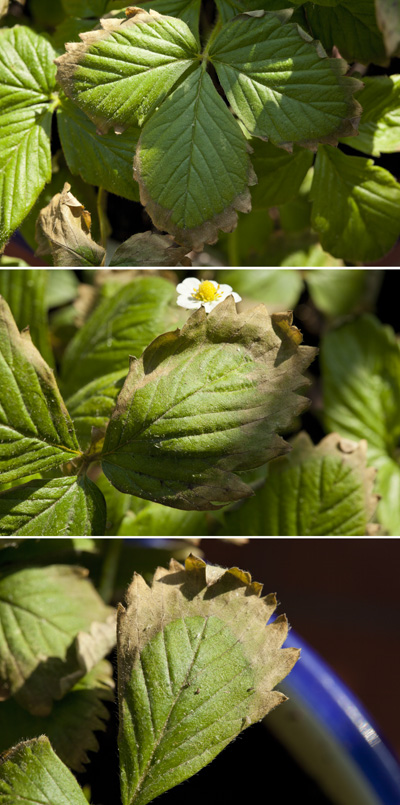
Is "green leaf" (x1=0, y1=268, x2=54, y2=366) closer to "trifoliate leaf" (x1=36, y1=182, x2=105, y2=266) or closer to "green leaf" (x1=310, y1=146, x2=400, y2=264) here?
"trifoliate leaf" (x1=36, y1=182, x2=105, y2=266)

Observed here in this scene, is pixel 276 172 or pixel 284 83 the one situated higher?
pixel 284 83

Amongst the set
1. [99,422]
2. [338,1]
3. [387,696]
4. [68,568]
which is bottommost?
[387,696]

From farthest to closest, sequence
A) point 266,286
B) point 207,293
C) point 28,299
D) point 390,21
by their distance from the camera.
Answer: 1. point 266,286
2. point 28,299
3. point 207,293
4. point 390,21

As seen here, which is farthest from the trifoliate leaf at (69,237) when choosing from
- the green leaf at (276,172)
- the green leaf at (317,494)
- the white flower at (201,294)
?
the green leaf at (317,494)

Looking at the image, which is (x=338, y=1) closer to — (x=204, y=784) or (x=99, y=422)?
(x=99, y=422)

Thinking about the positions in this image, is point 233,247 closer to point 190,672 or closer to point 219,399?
point 219,399

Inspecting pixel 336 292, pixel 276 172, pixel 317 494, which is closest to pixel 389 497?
pixel 317 494

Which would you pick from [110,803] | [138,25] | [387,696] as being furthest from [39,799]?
[387,696]
